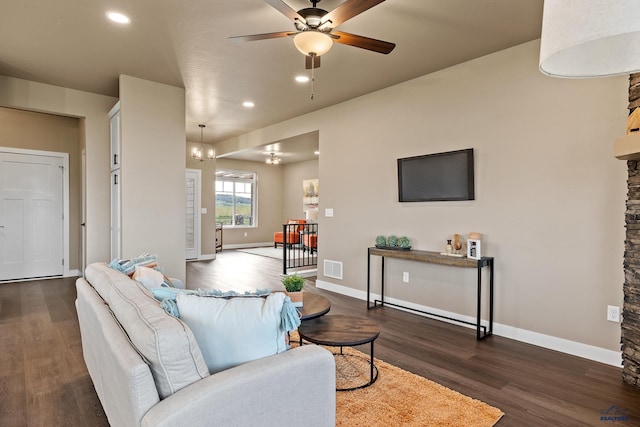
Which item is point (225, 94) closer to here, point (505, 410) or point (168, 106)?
point (168, 106)

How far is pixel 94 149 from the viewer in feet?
16.5

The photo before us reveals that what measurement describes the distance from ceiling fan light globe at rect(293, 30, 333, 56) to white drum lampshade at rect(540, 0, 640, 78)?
78.0 inches

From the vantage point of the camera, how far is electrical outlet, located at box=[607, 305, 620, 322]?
9.35ft

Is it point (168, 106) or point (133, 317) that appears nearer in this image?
point (133, 317)

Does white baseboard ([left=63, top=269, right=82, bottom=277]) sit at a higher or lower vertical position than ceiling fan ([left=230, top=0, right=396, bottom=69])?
lower

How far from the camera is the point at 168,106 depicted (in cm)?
458

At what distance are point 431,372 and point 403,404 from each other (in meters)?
0.56

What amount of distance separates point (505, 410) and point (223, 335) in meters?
1.87

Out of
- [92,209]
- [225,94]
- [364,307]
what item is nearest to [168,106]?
[225,94]

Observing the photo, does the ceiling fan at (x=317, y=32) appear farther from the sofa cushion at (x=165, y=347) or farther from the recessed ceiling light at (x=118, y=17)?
the sofa cushion at (x=165, y=347)

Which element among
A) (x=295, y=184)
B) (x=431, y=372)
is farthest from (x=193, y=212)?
(x=431, y=372)

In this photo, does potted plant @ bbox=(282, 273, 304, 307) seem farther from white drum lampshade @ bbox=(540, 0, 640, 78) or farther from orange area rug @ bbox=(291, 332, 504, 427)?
white drum lampshade @ bbox=(540, 0, 640, 78)

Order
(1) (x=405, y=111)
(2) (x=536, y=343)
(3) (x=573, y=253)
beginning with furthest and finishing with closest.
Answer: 1. (1) (x=405, y=111)
2. (2) (x=536, y=343)
3. (3) (x=573, y=253)

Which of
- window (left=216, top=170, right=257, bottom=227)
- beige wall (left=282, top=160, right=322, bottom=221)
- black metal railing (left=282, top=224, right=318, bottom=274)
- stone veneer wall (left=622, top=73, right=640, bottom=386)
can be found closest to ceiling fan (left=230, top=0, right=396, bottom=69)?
stone veneer wall (left=622, top=73, right=640, bottom=386)
